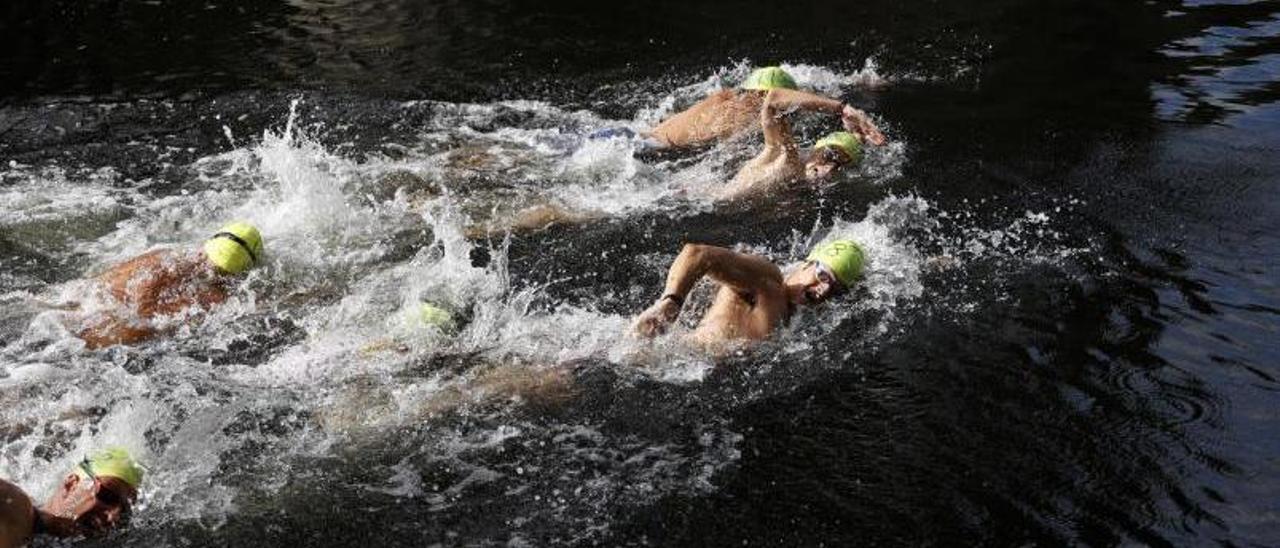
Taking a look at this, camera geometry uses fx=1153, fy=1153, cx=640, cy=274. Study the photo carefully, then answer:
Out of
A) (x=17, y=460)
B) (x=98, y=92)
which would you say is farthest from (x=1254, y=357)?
(x=98, y=92)

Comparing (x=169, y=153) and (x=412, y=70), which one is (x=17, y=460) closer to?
(x=169, y=153)

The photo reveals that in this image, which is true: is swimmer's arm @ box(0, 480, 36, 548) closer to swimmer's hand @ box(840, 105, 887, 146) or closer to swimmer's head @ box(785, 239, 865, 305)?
swimmer's head @ box(785, 239, 865, 305)

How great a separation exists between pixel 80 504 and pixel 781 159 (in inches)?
233

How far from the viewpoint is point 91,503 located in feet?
17.0

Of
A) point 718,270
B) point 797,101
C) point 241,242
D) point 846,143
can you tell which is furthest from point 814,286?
point 241,242

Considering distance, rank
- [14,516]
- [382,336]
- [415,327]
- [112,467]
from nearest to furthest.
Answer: [14,516]
[112,467]
[415,327]
[382,336]

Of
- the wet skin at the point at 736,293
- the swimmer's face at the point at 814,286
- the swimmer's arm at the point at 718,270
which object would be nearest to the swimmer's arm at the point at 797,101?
the wet skin at the point at 736,293

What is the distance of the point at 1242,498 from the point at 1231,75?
787 cm

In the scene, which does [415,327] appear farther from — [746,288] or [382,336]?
[746,288]

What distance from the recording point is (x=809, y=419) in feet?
20.4

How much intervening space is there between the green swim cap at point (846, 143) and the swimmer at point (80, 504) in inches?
243

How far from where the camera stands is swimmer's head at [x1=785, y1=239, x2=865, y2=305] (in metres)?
7.19

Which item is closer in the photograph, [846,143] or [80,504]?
[80,504]

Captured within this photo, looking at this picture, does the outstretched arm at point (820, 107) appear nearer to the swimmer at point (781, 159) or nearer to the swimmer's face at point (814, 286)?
the swimmer at point (781, 159)
